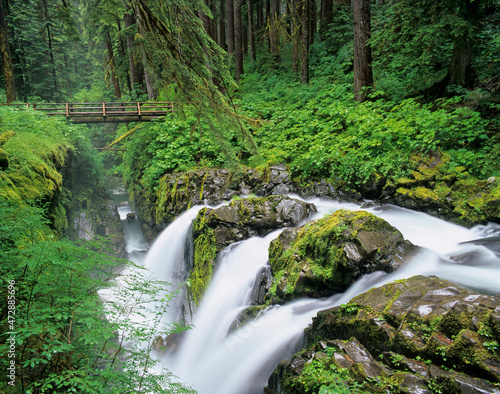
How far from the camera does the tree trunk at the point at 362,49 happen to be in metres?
10.1

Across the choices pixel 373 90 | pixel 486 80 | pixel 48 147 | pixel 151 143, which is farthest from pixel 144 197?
pixel 486 80

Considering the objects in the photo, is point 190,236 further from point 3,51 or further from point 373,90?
point 3,51

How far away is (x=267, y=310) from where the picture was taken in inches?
219

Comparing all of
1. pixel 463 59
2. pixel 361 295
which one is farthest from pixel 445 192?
pixel 463 59

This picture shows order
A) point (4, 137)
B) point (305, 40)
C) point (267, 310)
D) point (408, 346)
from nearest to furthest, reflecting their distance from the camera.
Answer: point (408, 346) < point (267, 310) < point (4, 137) < point (305, 40)

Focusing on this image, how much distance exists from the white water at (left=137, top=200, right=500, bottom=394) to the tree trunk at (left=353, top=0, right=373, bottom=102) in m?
5.06

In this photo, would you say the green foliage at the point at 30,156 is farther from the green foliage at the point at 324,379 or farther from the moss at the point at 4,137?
the green foliage at the point at 324,379

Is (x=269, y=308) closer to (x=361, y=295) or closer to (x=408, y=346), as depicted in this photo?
(x=361, y=295)

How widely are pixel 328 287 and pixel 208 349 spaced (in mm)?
3082

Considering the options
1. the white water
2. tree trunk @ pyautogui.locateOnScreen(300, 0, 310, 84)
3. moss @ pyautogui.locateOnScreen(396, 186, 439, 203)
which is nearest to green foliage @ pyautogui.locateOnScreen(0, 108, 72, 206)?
the white water

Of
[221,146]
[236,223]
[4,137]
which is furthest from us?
[236,223]

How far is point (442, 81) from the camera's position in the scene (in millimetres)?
8844

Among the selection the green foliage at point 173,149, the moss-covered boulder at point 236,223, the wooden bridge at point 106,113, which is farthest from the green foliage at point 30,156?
the moss-covered boulder at point 236,223

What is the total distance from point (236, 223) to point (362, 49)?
7.72 m
